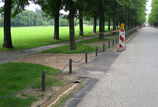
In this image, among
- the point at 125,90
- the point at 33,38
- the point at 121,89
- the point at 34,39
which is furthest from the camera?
the point at 33,38

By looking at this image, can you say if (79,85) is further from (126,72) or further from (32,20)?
(32,20)

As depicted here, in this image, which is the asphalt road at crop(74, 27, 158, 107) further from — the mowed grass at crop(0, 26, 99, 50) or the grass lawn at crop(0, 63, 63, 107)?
the mowed grass at crop(0, 26, 99, 50)

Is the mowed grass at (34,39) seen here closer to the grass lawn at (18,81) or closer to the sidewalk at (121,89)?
the grass lawn at (18,81)

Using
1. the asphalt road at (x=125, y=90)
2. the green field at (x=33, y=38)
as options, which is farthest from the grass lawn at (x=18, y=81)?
the green field at (x=33, y=38)

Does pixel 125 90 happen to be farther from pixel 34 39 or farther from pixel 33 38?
pixel 33 38

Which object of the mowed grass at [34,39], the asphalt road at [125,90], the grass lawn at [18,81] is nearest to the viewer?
the grass lawn at [18,81]

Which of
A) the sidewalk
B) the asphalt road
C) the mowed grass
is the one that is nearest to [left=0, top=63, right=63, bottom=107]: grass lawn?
the sidewalk

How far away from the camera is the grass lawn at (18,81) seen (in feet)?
18.2

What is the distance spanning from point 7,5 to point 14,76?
14.0 m

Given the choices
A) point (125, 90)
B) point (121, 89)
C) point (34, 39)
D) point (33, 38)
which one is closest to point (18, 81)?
point (121, 89)

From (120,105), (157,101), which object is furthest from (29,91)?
(157,101)

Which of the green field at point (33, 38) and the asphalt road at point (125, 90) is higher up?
the green field at point (33, 38)

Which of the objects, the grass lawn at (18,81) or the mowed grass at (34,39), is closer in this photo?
the grass lawn at (18,81)

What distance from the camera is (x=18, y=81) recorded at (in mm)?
7801
